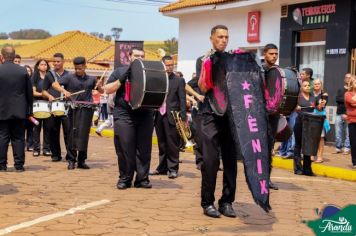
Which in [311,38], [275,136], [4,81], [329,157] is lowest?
[329,157]

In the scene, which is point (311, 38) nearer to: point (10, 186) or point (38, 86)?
point (38, 86)

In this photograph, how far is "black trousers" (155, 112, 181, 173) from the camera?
9.49 metres

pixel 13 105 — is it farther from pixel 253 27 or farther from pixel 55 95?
pixel 253 27

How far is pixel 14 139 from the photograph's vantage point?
966 centimetres

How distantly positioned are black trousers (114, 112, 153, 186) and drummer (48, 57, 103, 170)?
1.79 m

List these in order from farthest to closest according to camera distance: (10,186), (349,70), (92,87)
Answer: (349,70) < (92,87) < (10,186)

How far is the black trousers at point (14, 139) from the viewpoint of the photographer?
9.51 meters

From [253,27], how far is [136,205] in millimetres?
13028

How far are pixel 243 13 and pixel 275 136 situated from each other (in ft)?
39.5

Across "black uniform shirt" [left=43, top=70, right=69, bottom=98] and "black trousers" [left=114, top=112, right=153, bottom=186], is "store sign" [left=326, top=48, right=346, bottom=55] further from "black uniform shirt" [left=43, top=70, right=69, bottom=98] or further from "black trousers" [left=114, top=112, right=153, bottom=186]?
A: "black trousers" [left=114, top=112, right=153, bottom=186]

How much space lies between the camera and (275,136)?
8.26 metres

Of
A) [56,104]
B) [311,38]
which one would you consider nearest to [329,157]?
[311,38]

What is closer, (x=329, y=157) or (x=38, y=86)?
(x=38, y=86)

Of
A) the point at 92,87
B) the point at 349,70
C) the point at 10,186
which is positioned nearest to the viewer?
the point at 10,186
